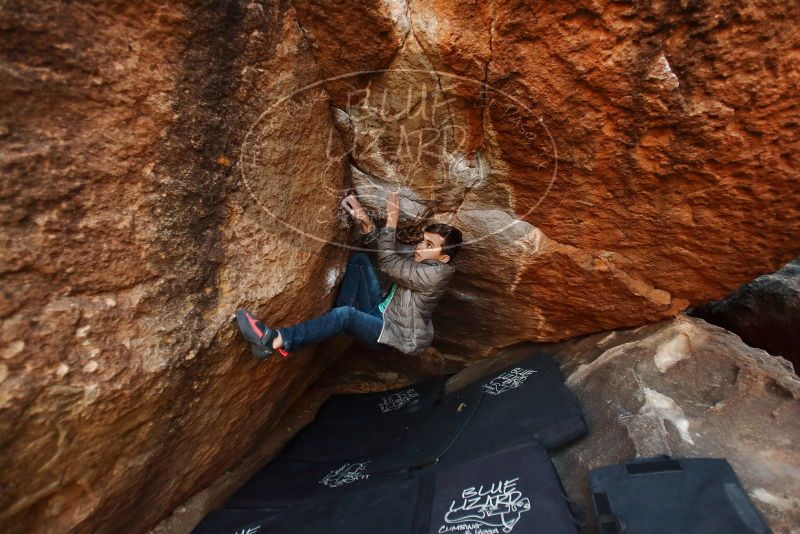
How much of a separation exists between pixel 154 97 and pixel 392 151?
1.07 metres

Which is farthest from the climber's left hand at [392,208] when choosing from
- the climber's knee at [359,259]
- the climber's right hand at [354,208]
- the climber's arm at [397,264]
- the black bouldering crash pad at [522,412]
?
the black bouldering crash pad at [522,412]

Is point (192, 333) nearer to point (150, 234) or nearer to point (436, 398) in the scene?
point (150, 234)

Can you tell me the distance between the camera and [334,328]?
234 centimetres

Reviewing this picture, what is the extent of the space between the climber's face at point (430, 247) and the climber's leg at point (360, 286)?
35 centimetres

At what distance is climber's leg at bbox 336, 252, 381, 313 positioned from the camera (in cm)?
259

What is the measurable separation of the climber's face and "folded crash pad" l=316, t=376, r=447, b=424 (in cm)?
118

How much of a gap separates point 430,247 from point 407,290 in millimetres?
291

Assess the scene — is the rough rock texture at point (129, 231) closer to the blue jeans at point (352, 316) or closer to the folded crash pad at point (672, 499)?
the blue jeans at point (352, 316)

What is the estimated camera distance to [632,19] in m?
1.57

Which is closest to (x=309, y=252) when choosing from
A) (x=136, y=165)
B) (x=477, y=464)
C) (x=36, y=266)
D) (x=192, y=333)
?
(x=192, y=333)

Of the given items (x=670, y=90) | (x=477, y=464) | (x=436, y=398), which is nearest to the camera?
(x=670, y=90)

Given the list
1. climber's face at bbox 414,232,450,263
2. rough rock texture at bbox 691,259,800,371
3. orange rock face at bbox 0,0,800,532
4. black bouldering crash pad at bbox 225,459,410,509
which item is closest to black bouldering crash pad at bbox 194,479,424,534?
black bouldering crash pad at bbox 225,459,410,509

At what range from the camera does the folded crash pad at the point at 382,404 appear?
125 inches

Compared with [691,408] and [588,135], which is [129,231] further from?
[691,408]
